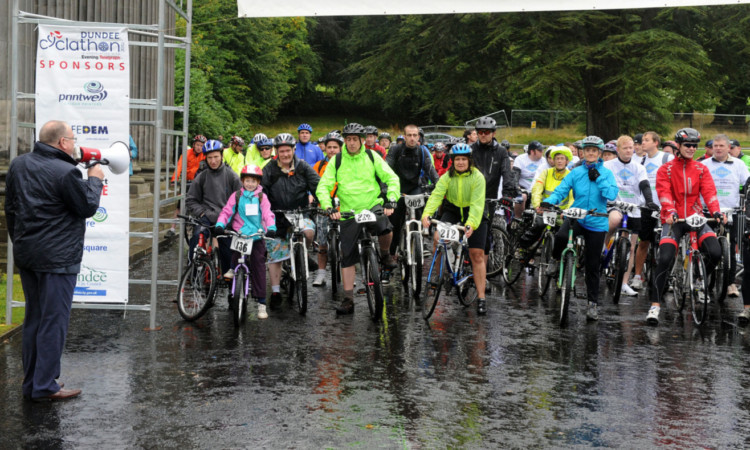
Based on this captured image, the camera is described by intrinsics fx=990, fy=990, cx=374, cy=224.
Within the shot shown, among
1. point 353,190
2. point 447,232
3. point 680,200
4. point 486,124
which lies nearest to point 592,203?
point 680,200

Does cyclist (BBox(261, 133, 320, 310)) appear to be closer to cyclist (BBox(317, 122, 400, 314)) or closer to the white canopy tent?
cyclist (BBox(317, 122, 400, 314))

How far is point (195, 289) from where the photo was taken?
10023 mm

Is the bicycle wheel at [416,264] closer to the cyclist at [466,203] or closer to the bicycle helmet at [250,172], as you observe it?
the cyclist at [466,203]

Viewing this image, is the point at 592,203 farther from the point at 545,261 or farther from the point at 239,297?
the point at 239,297

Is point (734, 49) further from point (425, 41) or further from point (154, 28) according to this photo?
point (154, 28)

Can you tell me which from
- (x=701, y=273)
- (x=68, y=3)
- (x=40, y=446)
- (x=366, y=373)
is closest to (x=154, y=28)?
(x=366, y=373)

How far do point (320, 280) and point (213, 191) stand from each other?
8.63 ft

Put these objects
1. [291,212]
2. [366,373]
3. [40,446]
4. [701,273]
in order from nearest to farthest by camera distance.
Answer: [40,446]
[366,373]
[701,273]
[291,212]

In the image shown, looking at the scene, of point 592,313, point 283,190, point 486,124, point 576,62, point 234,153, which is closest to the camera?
point 592,313

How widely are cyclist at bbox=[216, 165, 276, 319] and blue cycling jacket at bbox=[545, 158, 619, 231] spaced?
10.1ft

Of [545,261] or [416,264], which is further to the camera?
[545,261]

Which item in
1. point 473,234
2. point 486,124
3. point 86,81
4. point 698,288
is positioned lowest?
point 698,288

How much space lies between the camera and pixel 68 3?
61.0ft

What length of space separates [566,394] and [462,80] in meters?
27.1
